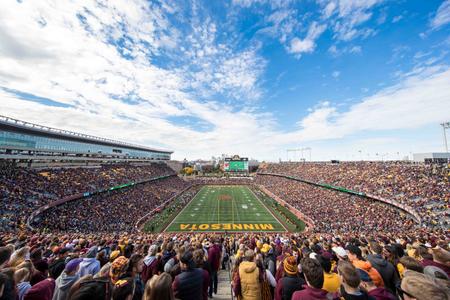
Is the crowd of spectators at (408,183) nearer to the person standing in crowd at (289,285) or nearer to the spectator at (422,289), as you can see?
the person standing in crowd at (289,285)

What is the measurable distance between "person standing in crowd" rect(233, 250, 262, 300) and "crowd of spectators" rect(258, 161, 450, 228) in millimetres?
28263

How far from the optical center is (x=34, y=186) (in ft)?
89.0

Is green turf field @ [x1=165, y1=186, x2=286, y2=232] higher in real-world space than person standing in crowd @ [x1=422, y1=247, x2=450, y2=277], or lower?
lower

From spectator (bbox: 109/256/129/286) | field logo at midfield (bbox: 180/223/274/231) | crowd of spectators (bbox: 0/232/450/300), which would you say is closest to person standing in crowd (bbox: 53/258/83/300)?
crowd of spectators (bbox: 0/232/450/300)

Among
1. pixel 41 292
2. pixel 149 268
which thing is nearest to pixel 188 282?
pixel 149 268

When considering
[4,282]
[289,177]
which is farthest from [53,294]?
[289,177]

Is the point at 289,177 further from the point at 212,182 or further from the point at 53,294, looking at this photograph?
the point at 53,294

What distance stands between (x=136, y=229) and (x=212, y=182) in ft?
167

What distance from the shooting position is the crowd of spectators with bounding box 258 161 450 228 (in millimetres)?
22841

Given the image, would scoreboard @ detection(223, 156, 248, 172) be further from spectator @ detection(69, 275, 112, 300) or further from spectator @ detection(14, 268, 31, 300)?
spectator @ detection(69, 275, 112, 300)

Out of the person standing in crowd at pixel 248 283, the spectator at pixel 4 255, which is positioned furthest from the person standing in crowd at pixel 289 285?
the spectator at pixel 4 255

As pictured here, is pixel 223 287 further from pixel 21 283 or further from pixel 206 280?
pixel 21 283

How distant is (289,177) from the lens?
205 ft

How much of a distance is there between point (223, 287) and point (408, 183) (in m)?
36.9
